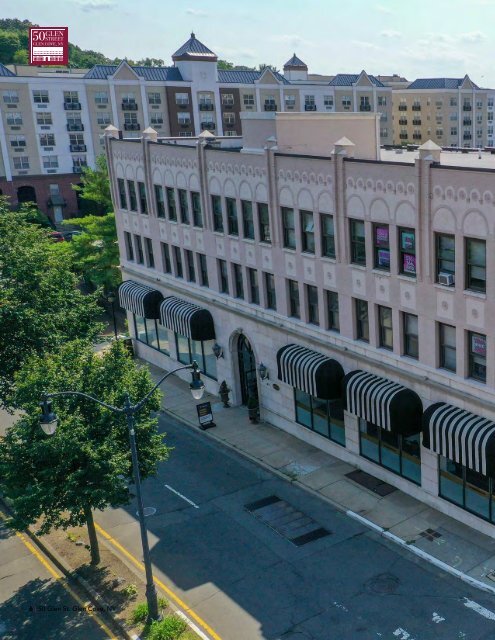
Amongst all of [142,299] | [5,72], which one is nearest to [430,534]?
[142,299]

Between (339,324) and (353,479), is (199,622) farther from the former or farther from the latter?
(339,324)

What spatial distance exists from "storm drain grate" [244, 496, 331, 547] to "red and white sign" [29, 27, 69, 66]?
85.4 meters

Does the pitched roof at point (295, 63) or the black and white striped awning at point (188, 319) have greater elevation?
the pitched roof at point (295, 63)

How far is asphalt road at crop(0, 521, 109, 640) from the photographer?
779 inches

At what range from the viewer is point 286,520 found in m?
25.3

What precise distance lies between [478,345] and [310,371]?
7752mm

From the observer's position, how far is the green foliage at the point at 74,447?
20.2 meters

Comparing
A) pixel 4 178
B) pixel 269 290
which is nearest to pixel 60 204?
pixel 4 178

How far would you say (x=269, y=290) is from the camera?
3234cm

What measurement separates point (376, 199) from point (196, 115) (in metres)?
74.8

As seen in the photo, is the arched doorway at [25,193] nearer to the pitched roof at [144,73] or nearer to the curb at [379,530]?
the pitched roof at [144,73]

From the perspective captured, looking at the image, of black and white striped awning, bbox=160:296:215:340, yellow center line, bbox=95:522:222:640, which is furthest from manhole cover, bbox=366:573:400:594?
black and white striped awning, bbox=160:296:215:340

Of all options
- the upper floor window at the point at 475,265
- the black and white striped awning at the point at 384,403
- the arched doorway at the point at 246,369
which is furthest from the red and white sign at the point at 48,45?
the upper floor window at the point at 475,265

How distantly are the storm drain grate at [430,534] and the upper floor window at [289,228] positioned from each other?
12766mm
